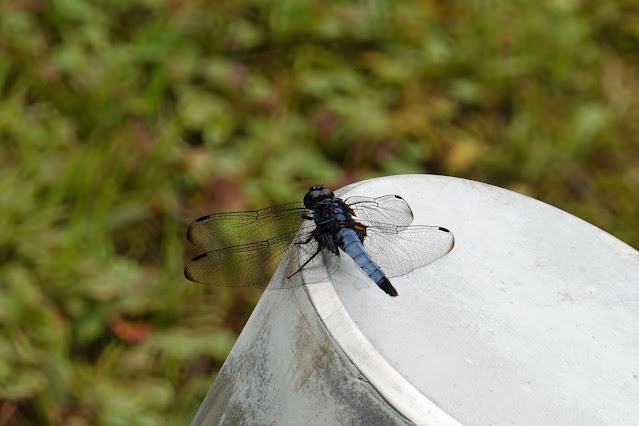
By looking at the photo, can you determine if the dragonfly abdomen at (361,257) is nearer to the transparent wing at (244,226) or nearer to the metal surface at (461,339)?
the metal surface at (461,339)

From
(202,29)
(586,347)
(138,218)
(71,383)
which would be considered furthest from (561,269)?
(202,29)

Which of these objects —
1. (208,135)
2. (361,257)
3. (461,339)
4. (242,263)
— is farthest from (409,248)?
(208,135)

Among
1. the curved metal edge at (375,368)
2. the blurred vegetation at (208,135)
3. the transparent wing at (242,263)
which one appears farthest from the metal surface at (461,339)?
the blurred vegetation at (208,135)

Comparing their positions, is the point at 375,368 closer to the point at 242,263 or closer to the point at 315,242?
the point at 315,242

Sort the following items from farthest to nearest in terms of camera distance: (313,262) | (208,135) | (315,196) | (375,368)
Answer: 1. (208,135)
2. (315,196)
3. (313,262)
4. (375,368)

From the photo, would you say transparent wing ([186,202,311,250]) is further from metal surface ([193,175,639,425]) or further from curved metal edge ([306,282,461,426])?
curved metal edge ([306,282,461,426])
